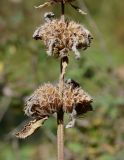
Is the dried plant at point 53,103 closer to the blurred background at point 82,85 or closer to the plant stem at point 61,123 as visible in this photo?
the plant stem at point 61,123

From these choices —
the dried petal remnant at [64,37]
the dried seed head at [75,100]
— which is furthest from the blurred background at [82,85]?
the dried petal remnant at [64,37]

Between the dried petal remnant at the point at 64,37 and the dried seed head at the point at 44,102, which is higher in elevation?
the dried petal remnant at the point at 64,37

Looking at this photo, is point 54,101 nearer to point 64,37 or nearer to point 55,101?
point 55,101

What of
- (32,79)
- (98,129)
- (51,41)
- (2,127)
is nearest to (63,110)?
(51,41)

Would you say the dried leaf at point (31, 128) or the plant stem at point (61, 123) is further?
the dried leaf at point (31, 128)

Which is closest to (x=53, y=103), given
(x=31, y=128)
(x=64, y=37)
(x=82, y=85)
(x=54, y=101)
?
(x=54, y=101)

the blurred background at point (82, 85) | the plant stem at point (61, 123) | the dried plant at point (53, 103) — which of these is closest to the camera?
the plant stem at point (61, 123)

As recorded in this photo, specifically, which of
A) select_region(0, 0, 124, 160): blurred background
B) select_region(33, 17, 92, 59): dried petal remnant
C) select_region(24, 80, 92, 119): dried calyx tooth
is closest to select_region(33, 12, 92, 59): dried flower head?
select_region(33, 17, 92, 59): dried petal remnant

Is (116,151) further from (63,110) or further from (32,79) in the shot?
(63,110)
